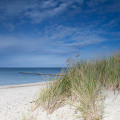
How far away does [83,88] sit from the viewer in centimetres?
293

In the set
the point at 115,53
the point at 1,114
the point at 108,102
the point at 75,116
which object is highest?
the point at 115,53

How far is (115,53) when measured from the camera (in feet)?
16.0

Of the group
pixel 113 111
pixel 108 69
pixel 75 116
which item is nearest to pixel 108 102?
pixel 113 111

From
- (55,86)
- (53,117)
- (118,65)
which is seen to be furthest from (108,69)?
(53,117)

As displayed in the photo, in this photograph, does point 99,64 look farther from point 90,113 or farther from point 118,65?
point 90,113

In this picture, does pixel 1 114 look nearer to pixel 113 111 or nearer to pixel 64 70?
pixel 64 70

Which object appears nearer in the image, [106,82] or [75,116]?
Answer: [75,116]

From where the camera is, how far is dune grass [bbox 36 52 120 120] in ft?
9.01

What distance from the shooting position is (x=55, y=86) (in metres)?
3.61

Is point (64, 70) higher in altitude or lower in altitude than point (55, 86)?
higher

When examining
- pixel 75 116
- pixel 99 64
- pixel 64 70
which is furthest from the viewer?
pixel 99 64

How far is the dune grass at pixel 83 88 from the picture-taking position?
2746mm

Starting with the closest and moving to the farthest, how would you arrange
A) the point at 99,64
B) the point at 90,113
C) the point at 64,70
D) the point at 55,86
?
the point at 90,113, the point at 55,86, the point at 64,70, the point at 99,64

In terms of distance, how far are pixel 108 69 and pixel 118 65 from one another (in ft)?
1.08
